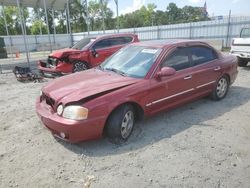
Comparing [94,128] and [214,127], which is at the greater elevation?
[94,128]

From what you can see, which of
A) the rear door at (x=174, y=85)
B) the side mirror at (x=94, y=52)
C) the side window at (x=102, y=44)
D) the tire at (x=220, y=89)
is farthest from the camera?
the side window at (x=102, y=44)

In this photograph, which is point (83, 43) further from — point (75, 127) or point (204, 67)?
point (75, 127)

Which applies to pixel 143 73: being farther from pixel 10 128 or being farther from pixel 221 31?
pixel 221 31

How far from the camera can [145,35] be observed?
2767 centimetres

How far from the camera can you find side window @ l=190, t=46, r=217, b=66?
5.30m

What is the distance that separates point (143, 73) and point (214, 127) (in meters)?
1.65

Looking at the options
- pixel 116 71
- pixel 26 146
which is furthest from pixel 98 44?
pixel 26 146

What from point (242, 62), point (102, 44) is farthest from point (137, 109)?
point (242, 62)

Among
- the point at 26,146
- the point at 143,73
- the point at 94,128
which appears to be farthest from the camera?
the point at 143,73

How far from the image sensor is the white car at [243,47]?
10031 millimetres

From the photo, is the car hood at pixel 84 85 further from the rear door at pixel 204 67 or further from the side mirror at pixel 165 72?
the rear door at pixel 204 67

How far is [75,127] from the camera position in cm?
353

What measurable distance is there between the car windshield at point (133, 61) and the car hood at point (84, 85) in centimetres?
19

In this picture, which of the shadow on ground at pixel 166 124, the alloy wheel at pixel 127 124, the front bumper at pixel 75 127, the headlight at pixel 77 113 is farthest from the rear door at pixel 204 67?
the headlight at pixel 77 113
